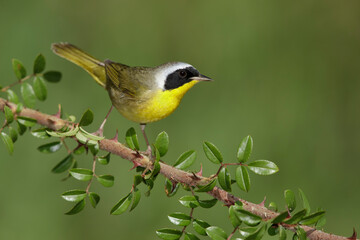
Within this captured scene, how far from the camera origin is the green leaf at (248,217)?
1391mm

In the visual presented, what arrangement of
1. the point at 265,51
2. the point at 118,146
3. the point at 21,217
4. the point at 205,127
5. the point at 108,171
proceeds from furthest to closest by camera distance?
the point at 265,51 → the point at 205,127 → the point at 108,171 → the point at 21,217 → the point at 118,146

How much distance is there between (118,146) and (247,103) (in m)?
2.05

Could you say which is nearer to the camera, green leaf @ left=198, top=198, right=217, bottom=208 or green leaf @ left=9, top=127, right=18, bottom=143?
green leaf @ left=198, top=198, right=217, bottom=208

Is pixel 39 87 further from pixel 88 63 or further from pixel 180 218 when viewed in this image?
pixel 180 218

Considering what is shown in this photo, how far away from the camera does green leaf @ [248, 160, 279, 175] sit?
1.46 metres

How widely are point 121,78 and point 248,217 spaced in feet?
4.56

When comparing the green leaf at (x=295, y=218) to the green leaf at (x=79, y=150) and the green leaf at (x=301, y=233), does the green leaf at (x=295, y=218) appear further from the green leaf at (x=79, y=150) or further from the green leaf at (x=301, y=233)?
the green leaf at (x=79, y=150)

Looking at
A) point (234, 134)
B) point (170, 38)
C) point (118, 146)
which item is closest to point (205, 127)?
point (234, 134)

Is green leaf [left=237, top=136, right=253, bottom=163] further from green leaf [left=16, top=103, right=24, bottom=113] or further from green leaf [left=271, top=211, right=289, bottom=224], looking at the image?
green leaf [left=16, top=103, right=24, bottom=113]

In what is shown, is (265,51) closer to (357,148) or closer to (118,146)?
(357,148)

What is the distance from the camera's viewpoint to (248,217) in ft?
4.60

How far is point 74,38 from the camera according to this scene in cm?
366

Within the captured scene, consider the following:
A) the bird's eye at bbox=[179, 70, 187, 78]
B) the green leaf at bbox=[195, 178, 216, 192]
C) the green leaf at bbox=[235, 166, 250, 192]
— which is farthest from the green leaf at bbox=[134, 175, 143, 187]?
the bird's eye at bbox=[179, 70, 187, 78]

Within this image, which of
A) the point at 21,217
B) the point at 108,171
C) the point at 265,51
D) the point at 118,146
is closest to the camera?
the point at 118,146
